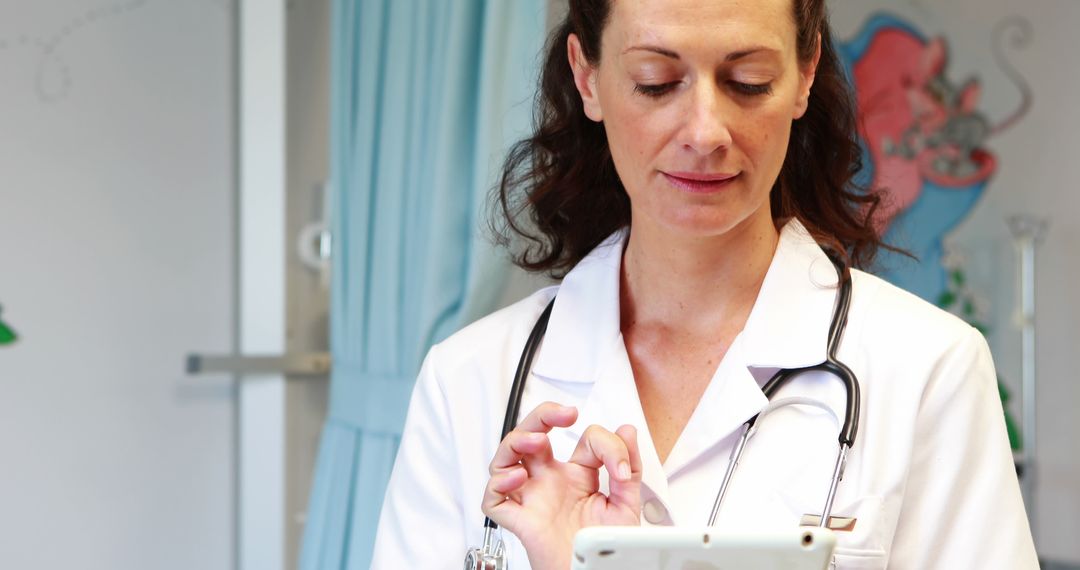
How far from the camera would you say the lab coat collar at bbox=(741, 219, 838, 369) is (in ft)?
3.85

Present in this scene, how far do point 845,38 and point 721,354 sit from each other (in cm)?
244

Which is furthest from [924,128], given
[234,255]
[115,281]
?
[115,281]

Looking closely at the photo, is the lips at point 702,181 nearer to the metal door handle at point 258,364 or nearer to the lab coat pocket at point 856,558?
the lab coat pocket at point 856,558

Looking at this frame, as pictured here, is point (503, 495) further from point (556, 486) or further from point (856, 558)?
point (856, 558)

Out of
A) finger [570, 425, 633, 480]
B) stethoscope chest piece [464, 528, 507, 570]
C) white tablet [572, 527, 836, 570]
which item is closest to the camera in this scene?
white tablet [572, 527, 836, 570]

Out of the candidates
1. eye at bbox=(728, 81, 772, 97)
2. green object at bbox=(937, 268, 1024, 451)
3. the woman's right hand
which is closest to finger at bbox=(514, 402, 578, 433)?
the woman's right hand

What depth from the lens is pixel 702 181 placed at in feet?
3.67

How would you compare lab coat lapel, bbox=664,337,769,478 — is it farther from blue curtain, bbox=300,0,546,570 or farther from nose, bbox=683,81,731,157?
blue curtain, bbox=300,0,546,570

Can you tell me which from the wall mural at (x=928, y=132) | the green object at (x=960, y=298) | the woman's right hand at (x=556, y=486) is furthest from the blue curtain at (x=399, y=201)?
the green object at (x=960, y=298)

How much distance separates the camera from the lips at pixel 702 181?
43.8 inches

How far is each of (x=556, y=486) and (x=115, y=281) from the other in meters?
1.30

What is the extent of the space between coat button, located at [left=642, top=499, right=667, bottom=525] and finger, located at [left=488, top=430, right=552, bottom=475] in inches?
5.1

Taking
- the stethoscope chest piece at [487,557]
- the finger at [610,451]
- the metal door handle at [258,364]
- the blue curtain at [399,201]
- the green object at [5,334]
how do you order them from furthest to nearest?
the metal door handle at [258,364], the green object at [5,334], the blue curtain at [399,201], the stethoscope chest piece at [487,557], the finger at [610,451]

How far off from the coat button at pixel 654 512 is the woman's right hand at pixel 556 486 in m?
0.07
